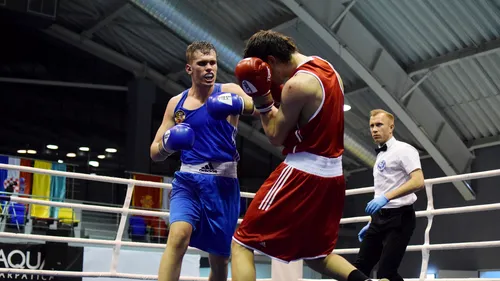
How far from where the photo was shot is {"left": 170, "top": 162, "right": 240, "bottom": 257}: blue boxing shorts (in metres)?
3.54

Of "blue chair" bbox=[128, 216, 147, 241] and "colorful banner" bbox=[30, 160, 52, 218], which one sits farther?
"blue chair" bbox=[128, 216, 147, 241]

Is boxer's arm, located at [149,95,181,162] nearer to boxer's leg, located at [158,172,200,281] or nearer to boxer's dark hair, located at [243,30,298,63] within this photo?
boxer's leg, located at [158,172,200,281]

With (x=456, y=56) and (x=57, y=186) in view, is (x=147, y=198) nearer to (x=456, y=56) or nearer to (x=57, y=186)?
(x=57, y=186)

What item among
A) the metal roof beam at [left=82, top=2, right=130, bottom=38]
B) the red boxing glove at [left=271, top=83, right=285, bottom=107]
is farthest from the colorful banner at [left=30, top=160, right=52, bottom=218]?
the red boxing glove at [left=271, top=83, right=285, bottom=107]

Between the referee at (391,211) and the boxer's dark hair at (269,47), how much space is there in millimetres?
1330

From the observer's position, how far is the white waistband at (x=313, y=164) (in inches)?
113

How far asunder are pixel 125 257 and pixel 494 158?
8.20 metres

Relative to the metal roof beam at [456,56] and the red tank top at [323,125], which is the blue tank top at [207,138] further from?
the metal roof beam at [456,56]

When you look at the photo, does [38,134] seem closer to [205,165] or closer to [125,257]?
[125,257]

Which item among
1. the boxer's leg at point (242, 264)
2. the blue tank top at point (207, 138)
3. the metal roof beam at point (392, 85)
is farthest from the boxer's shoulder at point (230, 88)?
the metal roof beam at point (392, 85)

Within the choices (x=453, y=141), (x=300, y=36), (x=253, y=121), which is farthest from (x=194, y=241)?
(x=253, y=121)

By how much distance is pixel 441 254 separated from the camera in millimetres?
14344

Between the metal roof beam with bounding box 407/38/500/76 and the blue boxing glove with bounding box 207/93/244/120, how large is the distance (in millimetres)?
8278

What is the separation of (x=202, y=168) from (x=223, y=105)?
49 cm
